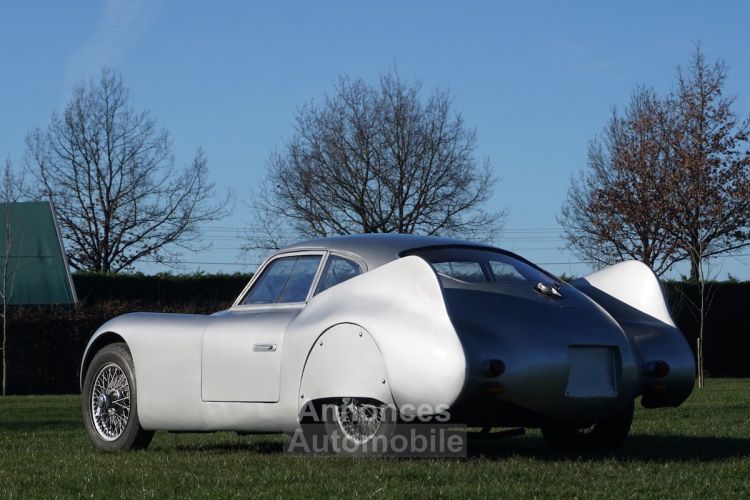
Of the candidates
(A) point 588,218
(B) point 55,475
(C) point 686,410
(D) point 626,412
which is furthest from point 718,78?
(B) point 55,475

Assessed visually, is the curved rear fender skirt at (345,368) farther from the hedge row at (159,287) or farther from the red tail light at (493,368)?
the hedge row at (159,287)

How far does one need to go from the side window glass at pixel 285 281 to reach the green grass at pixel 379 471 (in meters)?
1.03

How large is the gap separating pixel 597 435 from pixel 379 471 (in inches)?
88.2

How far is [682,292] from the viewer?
26094mm

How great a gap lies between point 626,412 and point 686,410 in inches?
225

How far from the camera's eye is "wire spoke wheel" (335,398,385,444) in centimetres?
694

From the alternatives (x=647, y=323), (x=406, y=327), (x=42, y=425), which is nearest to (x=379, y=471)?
(x=406, y=327)

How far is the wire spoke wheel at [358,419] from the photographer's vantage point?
694 cm

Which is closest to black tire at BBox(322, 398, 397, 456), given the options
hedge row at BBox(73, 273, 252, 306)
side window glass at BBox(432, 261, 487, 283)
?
side window glass at BBox(432, 261, 487, 283)

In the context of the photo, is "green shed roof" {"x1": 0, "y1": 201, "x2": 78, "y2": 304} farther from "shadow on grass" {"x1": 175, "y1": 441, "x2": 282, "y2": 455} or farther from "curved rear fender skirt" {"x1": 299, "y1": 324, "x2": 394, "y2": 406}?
"curved rear fender skirt" {"x1": 299, "y1": 324, "x2": 394, "y2": 406}

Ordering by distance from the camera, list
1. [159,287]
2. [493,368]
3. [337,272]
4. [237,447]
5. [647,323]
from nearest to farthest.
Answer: [493,368] → [337,272] → [647,323] → [237,447] → [159,287]

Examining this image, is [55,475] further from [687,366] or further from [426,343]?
[687,366]

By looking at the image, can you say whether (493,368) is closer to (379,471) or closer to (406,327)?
(406,327)

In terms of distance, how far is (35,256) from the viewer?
91.0ft
